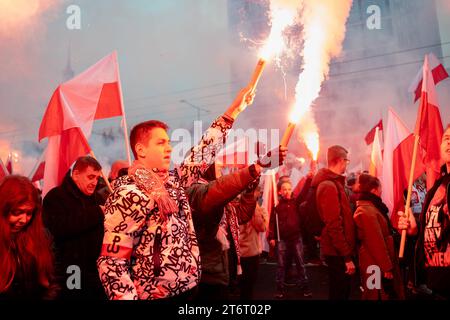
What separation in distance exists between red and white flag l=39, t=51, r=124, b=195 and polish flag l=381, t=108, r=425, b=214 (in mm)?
4037

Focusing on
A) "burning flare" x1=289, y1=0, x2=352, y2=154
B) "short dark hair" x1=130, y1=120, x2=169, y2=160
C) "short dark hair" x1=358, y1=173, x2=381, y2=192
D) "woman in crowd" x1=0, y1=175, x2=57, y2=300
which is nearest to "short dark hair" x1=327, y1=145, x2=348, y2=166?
"short dark hair" x1=358, y1=173, x2=381, y2=192

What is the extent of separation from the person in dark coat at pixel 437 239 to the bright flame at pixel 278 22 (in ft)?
5.35

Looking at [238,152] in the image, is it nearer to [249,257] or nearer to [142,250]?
[249,257]

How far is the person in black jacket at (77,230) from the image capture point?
3537 mm

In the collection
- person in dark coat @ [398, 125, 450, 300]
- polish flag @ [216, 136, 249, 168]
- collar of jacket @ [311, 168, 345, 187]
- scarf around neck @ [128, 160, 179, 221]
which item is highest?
polish flag @ [216, 136, 249, 168]

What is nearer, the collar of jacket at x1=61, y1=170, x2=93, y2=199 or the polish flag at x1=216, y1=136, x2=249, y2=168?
the collar of jacket at x1=61, y1=170, x2=93, y2=199

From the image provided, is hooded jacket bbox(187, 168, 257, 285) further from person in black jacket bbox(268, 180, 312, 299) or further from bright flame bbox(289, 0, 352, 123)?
person in black jacket bbox(268, 180, 312, 299)

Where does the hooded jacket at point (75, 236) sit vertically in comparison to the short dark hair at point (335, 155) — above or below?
below

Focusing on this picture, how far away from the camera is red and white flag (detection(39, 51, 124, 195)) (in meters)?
5.34

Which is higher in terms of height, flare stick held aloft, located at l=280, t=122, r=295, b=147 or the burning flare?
the burning flare

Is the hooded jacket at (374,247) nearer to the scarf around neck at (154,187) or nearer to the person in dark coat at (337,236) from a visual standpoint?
the person in dark coat at (337,236)

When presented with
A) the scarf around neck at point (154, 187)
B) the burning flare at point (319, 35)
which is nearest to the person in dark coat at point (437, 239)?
the burning flare at point (319, 35)

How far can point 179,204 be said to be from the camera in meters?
2.49
